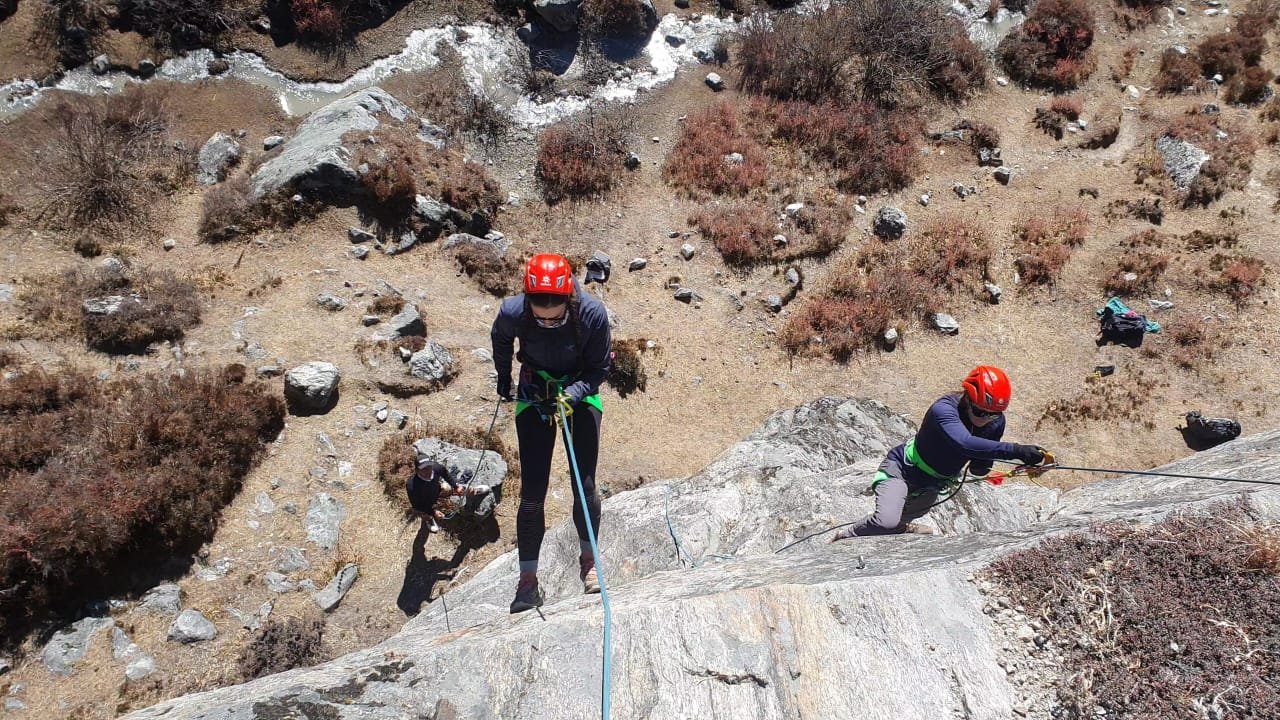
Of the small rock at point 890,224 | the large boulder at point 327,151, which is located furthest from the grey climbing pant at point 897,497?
the large boulder at point 327,151

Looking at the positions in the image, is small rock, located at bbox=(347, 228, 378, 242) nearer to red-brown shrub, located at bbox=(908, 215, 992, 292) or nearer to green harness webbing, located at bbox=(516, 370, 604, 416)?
green harness webbing, located at bbox=(516, 370, 604, 416)

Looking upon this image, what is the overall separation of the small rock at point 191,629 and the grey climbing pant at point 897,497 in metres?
8.91

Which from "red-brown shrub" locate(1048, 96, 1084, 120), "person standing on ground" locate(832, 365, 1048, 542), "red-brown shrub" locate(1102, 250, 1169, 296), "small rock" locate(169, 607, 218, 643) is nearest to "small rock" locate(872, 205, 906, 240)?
"red-brown shrub" locate(1102, 250, 1169, 296)

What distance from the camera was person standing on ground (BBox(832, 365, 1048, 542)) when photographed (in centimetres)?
627

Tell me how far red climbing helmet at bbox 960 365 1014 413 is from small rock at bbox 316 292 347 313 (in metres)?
12.1

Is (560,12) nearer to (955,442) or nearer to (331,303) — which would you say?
(331,303)

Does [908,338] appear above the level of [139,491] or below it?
below

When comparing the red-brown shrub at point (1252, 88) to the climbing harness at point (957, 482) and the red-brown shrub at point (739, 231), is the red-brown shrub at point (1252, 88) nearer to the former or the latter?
the red-brown shrub at point (739, 231)

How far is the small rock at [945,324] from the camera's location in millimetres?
14531

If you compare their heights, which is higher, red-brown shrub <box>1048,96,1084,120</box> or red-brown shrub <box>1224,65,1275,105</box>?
red-brown shrub <box>1224,65,1275,105</box>

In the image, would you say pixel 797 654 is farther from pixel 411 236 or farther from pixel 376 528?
pixel 411 236

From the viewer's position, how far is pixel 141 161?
15.8 metres

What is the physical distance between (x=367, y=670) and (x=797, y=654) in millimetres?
3316

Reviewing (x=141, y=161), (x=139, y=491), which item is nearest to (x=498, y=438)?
(x=139, y=491)
